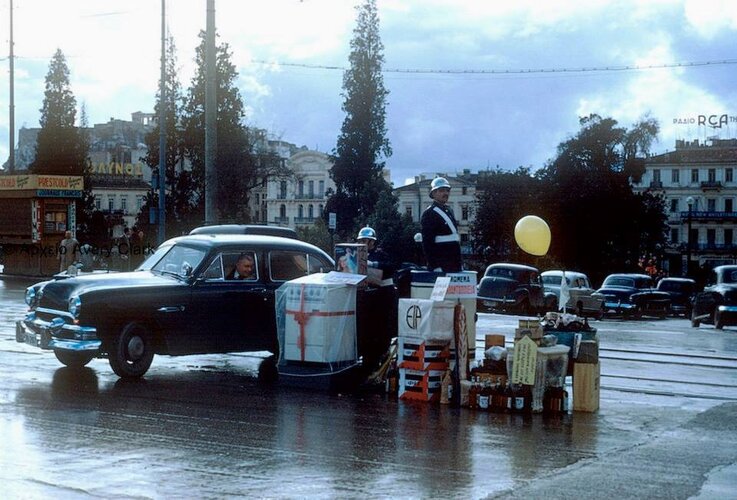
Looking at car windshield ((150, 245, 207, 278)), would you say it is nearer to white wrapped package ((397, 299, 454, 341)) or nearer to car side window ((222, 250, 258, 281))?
car side window ((222, 250, 258, 281))

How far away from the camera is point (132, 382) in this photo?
13.2 metres

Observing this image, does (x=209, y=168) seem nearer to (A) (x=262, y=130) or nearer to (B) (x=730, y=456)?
(B) (x=730, y=456)

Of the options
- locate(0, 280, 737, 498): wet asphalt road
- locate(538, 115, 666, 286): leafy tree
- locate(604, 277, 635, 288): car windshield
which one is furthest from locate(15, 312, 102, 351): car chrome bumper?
locate(538, 115, 666, 286): leafy tree

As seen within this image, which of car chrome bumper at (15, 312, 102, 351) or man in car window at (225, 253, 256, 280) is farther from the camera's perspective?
man in car window at (225, 253, 256, 280)

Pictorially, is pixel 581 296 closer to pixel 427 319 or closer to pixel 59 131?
pixel 427 319

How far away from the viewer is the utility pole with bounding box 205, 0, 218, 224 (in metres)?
25.0

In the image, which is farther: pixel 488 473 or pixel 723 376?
pixel 723 376

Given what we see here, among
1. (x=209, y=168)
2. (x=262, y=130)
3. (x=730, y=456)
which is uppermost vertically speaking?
(x=262, y=130)

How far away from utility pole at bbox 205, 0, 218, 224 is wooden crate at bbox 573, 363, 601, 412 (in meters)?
14.9

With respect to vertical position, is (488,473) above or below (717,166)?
below

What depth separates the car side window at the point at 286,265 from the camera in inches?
583

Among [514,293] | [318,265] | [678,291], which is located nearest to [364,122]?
[678,291]

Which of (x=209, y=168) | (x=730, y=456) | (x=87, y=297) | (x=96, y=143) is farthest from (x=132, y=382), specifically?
(x=96, y=143)

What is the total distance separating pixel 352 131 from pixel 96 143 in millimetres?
71473
